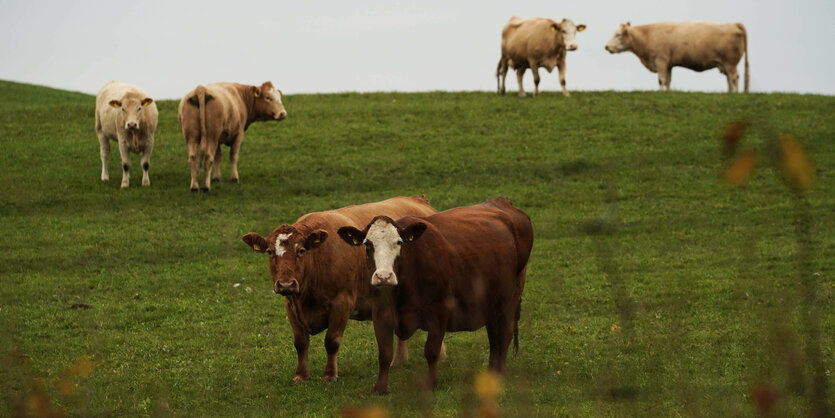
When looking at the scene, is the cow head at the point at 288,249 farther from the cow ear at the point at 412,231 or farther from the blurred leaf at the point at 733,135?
the blurred leaf at the point at 733,135

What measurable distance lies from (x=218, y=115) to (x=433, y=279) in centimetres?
1323

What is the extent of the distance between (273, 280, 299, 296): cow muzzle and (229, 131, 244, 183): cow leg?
525 inches

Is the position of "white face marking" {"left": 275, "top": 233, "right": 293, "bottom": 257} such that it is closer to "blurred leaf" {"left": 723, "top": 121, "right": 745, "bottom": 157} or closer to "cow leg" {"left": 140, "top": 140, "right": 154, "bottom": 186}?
"blurred leaf" {"left": 723, "top": 121, "right": 745, "bottom": 157}

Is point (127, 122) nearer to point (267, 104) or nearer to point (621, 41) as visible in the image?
point (267, 104)

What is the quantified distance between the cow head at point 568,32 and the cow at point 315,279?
22.6m

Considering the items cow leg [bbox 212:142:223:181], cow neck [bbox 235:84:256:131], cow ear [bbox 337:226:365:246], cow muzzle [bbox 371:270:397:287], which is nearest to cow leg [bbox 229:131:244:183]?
cow leg [bbox 212:142:223:181]

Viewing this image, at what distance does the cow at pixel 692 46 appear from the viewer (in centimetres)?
3500

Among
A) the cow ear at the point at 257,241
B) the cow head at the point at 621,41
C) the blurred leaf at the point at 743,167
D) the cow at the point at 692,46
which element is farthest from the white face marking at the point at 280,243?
the cow head at the point at 621,41

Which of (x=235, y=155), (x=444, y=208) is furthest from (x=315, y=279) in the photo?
(x=235, y=155)

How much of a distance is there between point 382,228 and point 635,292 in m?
6.97

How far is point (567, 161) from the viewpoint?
24.2 metres

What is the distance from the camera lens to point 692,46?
35.2m

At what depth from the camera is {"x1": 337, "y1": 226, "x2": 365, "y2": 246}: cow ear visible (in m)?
8.73

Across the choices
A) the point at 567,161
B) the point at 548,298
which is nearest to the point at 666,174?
the point at 567,161
